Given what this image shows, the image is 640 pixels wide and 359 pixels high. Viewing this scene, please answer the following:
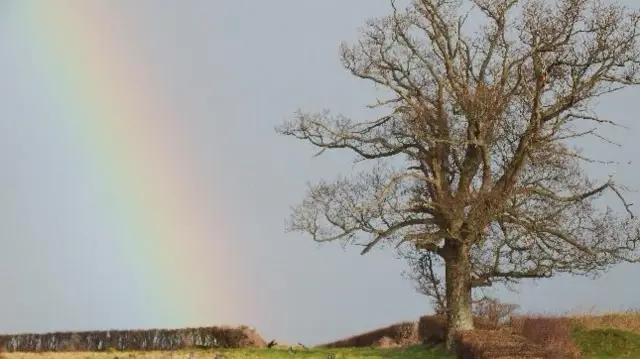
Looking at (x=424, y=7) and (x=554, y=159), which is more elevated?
(x=424, y=7)

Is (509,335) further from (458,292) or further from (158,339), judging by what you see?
(158,339)

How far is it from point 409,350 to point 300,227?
5.82 m

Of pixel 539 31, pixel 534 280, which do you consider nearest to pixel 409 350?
pixel 534 280

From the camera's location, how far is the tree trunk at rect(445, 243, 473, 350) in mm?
26844

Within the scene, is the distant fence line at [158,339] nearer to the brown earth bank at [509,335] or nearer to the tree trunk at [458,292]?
the brown earth bank at [509,335]

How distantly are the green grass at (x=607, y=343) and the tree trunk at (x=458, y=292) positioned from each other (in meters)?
3.78

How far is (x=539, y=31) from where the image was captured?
88.2ft

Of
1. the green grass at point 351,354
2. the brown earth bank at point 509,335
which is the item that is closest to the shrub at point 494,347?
the brown earth bank at point 509,335

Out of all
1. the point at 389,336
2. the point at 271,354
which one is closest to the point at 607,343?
the point at 271,354

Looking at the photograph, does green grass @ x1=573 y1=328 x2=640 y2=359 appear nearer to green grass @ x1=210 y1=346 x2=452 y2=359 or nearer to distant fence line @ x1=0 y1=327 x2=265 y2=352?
green grass @ x1=210 y1=346 x2=452 y2=359

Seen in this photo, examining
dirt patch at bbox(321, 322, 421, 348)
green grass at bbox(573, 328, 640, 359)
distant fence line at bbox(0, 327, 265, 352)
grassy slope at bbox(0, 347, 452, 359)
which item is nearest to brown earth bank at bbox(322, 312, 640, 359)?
dirt patch at bbox(321, 322, 421, 348)

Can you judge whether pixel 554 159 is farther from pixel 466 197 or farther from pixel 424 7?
pixel 424 7

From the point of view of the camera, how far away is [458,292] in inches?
1062

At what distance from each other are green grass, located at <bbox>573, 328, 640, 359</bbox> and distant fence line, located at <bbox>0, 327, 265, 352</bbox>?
1237 cm
